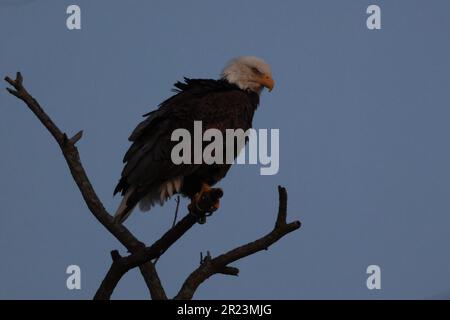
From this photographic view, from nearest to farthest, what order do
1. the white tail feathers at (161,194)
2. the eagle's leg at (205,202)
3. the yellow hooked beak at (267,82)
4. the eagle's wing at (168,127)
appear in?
the eagle's leg at (205,202), the eagle's wing at (168,127), the white tail feathers at (161,194), the yellow hooked beak at (267,82)

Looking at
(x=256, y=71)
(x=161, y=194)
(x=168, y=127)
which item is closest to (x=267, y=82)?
(x=256, y=71)

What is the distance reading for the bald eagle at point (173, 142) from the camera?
6461mm

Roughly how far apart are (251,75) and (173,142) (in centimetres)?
148

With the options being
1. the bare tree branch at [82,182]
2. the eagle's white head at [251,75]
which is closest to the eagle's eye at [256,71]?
the eagle's white head at [251,75]

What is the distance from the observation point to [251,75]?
7.86 metres

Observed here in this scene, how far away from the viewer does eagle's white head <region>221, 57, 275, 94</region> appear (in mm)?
7777

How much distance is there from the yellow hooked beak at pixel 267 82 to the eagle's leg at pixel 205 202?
57.9 inches

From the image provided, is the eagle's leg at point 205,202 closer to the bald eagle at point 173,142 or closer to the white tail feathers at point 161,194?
the bald eagle at point 173,142

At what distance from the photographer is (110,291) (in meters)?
5.70

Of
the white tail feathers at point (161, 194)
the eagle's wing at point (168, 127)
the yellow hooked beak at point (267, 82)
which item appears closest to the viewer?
the eagle's wing at point (168, 127)

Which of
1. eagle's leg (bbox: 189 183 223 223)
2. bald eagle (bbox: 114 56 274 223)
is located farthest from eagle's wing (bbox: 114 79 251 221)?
eagle's leg (bbox: 189 183 223 223)

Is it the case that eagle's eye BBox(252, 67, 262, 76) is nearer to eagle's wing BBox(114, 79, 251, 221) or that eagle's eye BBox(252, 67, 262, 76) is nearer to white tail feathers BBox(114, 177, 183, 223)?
eagle's wing BBox(114, 79, 251, 221)

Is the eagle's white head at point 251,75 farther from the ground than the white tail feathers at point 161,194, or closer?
farther from the ground

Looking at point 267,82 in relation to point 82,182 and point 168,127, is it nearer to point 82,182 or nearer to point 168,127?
point 168,127
